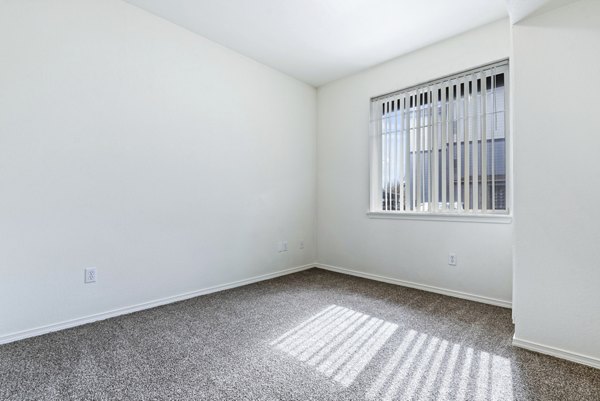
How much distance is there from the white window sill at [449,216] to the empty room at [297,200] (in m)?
0.02

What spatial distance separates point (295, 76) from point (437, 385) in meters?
3.62

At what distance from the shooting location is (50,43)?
6.98 ft

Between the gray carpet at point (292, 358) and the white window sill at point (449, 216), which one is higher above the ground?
the white window sill at point (449, 216)

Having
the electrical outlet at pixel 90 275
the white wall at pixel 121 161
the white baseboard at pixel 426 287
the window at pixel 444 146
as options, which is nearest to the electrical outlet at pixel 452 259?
the white baseboard at pixel 426 287

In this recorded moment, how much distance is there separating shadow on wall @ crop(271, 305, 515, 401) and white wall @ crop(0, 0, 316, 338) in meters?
1.41

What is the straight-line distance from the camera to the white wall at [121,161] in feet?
6.64

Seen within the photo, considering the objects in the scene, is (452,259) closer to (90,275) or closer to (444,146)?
(444,146)

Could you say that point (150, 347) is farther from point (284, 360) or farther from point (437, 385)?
point (437, 385)

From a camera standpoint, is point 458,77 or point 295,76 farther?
point 295,76

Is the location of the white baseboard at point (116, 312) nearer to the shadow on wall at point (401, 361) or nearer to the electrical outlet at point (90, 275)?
the electrical outlet at point (90, 275)

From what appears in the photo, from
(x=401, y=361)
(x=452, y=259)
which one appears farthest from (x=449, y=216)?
(x=401, y=361)

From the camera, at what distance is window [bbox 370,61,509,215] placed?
9.02 feet

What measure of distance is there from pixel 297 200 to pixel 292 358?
7.89ft

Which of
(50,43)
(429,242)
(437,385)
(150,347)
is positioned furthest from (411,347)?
(50,43)
